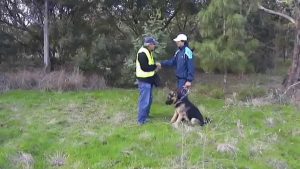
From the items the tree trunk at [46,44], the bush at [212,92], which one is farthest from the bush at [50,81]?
the bush at [212,92]

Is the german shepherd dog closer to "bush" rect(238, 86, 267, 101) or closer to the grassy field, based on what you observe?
the grassy field

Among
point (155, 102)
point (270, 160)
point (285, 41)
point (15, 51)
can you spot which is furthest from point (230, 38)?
point (285, 41)

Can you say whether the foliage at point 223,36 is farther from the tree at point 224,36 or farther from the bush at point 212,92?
the bush at point 212,92

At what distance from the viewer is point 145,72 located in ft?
31.9

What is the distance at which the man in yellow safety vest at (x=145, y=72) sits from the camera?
9.57 m

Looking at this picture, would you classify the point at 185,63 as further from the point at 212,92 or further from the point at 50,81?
the point at 50,81

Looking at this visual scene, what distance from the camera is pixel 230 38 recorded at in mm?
14766

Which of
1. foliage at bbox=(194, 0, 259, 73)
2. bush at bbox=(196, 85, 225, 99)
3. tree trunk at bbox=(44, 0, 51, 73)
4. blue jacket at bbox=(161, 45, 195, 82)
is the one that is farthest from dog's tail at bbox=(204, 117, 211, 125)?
tree trunk at bbox=(44, 0, 51, 73)

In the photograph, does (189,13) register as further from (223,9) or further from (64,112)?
(64,112)

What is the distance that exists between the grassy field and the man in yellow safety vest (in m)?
0.39

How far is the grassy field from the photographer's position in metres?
7.49

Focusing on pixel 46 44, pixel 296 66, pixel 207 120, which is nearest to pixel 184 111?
pixel 207 120

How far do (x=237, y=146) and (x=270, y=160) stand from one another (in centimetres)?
67

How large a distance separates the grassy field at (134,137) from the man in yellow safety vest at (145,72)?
0.39m
